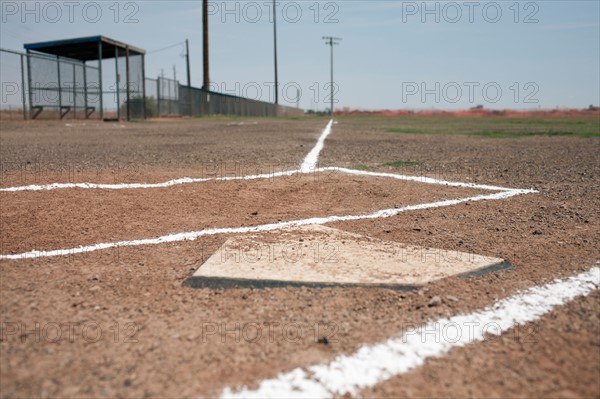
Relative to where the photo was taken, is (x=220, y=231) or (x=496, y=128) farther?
(x=496, y=128)

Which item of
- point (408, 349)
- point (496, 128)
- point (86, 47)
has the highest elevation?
point (86, 47)

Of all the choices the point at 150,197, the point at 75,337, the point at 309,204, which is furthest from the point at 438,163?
the point at 75,337

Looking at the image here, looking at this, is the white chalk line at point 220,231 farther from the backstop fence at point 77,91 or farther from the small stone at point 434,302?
the backstop fence at point 77,91

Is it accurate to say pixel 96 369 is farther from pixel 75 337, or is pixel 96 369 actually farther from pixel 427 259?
pixel 427 259

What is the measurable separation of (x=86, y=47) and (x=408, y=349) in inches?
956

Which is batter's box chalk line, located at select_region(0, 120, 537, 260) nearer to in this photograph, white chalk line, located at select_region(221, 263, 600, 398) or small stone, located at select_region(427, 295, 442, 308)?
small stone, located at select_region(427, 295, 442, 308)

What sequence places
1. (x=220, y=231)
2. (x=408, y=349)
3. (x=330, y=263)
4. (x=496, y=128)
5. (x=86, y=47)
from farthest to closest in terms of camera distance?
(x=86, y=47)
(x=496, y=128)
(x=220, y=231)
(x=330, y=263)
(x=408, y=349)

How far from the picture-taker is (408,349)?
161cm

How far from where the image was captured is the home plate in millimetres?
2160

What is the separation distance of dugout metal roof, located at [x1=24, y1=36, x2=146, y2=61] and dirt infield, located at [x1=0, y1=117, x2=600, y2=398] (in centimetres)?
1818

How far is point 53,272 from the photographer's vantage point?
2.39 metres
